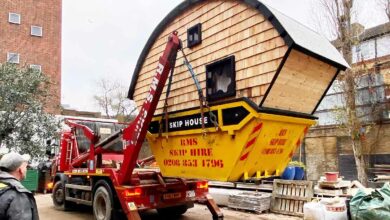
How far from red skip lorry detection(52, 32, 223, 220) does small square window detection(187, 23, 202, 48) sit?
380mm

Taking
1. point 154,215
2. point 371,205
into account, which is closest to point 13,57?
point 154,215

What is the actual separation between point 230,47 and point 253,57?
0.59 m

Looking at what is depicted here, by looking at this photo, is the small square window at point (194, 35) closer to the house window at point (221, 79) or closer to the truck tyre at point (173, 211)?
the house window at point (221, 79)

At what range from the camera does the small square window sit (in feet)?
23.1

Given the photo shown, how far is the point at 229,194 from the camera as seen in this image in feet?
35.1

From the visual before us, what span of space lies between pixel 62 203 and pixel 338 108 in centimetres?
1244

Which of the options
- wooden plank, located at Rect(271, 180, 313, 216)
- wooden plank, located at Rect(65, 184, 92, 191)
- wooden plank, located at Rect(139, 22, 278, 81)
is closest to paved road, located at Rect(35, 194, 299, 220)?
wooden plank, located at Rect(271, 180, 313, 216)

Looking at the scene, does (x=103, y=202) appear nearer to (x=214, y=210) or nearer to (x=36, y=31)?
(x=214, y=210)

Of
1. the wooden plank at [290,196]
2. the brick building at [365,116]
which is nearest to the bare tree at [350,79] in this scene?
the brick building at [365,116]

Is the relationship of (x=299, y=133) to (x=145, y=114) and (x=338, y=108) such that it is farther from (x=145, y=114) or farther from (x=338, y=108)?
(x=338, y=108)

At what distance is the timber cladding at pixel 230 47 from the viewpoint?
5699mm

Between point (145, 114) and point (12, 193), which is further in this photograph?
point (145, 114)

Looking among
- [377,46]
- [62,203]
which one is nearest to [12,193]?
[62,203]

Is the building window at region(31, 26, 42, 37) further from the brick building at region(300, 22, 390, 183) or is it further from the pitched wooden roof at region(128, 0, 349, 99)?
the pitched wooden roof at region(128, 0, 349, 99)
